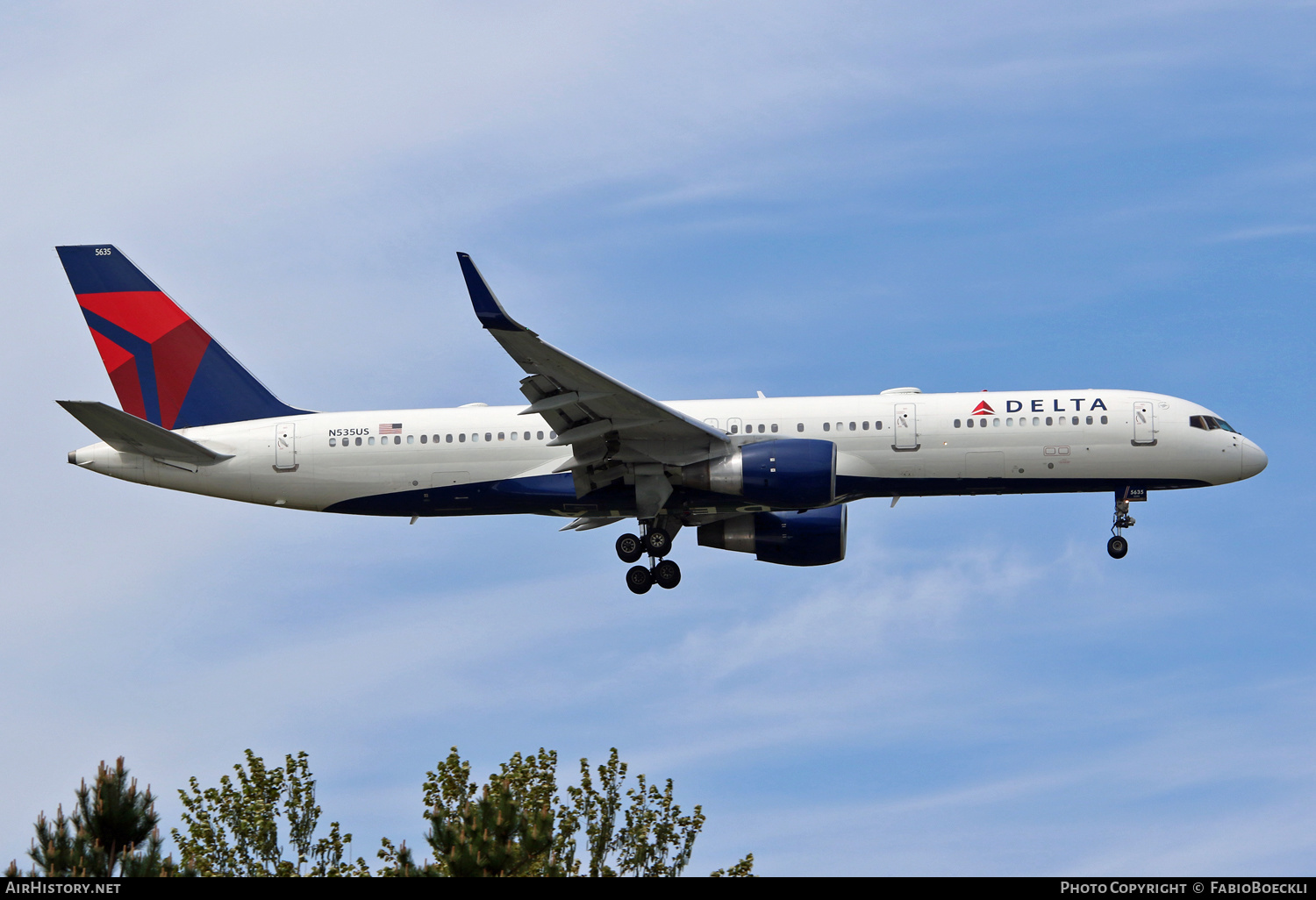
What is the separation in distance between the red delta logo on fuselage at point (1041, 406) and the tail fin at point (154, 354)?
18249 mm

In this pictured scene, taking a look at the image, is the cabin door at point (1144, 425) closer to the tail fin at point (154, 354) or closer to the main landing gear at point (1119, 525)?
the main landing gear at point (1119, 525)

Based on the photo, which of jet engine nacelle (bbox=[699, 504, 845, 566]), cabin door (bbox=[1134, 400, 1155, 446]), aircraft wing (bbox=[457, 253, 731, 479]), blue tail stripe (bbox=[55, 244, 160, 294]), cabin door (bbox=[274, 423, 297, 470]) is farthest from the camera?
blue tail stripe (bbox=[55, 244, 160, 294])

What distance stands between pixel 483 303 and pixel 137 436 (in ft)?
39.1

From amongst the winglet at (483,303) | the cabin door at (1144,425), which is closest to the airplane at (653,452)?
the cabin door at (1144,425)

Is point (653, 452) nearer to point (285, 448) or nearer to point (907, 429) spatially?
point (907, 429)

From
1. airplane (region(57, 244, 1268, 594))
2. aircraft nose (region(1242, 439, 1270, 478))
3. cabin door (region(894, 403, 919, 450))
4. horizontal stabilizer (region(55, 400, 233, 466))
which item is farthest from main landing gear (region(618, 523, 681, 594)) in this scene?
aircraft nose (region(1242, 439, 1270, 478))

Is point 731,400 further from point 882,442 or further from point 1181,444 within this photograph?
point 1181,444

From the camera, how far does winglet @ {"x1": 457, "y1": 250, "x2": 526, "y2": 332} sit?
2952cm

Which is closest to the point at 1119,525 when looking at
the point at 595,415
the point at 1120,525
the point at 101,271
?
the point at 1120,525

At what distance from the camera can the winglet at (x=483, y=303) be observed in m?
29.5

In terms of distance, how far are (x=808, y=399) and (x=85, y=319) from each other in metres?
20.8

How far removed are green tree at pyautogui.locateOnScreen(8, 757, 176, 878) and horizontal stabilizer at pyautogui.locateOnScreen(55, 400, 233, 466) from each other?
1292cm

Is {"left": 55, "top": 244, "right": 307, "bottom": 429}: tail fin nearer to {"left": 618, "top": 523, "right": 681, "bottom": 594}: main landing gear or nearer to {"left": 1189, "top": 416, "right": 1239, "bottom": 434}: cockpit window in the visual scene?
{"left": 618, "top": 523, "right": 681, "bottom": 594}: main landing gear
